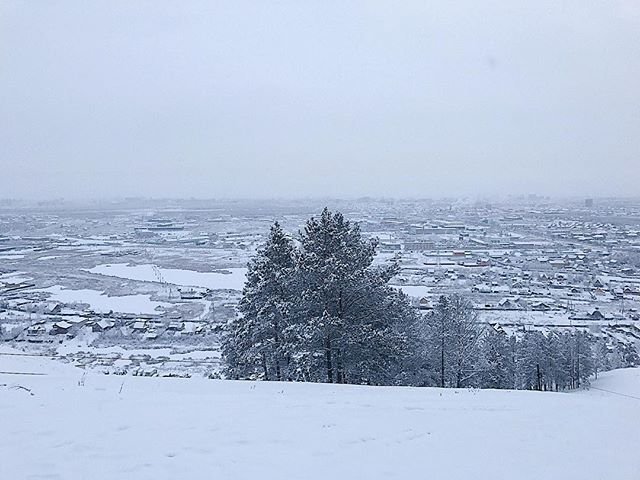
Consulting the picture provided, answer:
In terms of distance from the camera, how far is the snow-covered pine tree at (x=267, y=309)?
33.1 feet

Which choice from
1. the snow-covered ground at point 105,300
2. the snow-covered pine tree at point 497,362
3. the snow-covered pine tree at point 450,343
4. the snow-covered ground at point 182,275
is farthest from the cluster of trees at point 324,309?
the snow-covered ground at point 182,275

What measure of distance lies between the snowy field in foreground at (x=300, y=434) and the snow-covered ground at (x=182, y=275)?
29.7 m

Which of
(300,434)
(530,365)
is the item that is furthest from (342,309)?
(530,365)

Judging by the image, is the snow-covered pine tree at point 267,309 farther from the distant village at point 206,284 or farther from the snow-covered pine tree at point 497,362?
the snow-covered pine tree at point 497,362

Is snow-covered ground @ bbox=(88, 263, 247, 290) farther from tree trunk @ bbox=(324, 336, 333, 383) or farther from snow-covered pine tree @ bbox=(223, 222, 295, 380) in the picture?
tree trunk @ bbox=(324, 336, 333, 383)

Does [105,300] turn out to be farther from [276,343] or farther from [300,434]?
[300,434]

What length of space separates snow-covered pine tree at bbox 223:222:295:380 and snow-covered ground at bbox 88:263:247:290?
25134 millimetres

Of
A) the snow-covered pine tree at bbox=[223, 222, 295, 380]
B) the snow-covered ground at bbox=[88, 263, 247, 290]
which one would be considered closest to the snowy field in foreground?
the snow-covered pine tree at bbox=[223, 222, 295, 380]

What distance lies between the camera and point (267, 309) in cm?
1017

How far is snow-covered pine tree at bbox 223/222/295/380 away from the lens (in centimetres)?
1009

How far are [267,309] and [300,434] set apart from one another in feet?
17.3

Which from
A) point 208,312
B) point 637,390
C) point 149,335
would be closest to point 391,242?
point 208,312

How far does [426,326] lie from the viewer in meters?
14.1

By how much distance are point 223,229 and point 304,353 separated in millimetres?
73079
